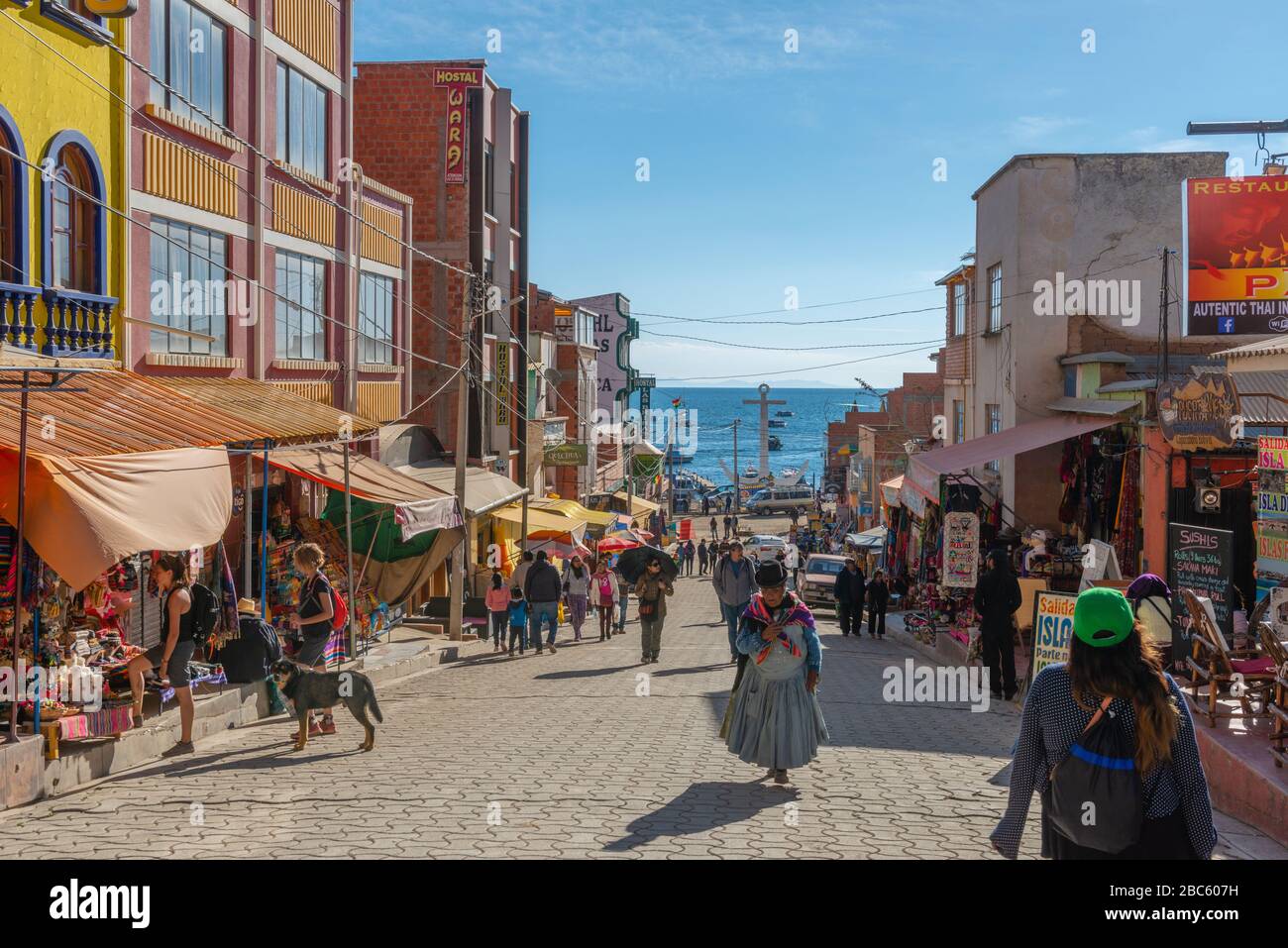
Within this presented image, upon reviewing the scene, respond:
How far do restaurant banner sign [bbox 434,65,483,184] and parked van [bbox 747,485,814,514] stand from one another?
196 ft

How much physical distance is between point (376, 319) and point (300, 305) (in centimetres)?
552

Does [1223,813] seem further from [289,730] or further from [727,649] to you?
[727,649]

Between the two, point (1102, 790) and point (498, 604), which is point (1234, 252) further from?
point (1102, 790)

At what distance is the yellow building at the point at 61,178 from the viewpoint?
13.4 m

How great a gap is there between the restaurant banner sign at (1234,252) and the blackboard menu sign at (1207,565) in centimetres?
711

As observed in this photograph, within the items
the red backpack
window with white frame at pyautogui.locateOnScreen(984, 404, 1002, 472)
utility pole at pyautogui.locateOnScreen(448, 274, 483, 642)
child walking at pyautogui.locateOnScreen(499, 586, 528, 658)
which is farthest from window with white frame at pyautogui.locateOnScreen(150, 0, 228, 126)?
window with white frame at pyautogui.locateOnScreen(984, 404, 1002, 472)

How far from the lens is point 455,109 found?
33.1 meters

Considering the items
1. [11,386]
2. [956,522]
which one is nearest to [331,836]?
[11,386]

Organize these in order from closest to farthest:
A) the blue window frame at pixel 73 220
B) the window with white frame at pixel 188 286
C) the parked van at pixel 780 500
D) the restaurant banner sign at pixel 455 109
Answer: the blue window frame at pixel 73 220
the window with white frame at pixel 188 286
the restaurant banner sign at pixel 455 109
the parked van at pixel 780 500

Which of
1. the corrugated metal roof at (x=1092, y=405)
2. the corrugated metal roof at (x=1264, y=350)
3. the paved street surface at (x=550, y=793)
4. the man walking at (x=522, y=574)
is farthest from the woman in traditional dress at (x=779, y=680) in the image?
the man walking at (x=522, y=574)

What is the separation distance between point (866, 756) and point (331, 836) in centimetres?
487

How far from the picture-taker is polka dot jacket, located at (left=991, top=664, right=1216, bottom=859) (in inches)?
181

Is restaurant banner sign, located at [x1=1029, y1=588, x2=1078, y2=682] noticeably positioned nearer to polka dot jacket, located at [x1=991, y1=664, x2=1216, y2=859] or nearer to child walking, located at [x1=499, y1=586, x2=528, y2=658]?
polka dot jacket, located at [x1=991, y1=664, x2=1216, y2=859]

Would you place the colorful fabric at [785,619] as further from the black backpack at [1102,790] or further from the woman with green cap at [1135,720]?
the black backpack at [1102,790]
